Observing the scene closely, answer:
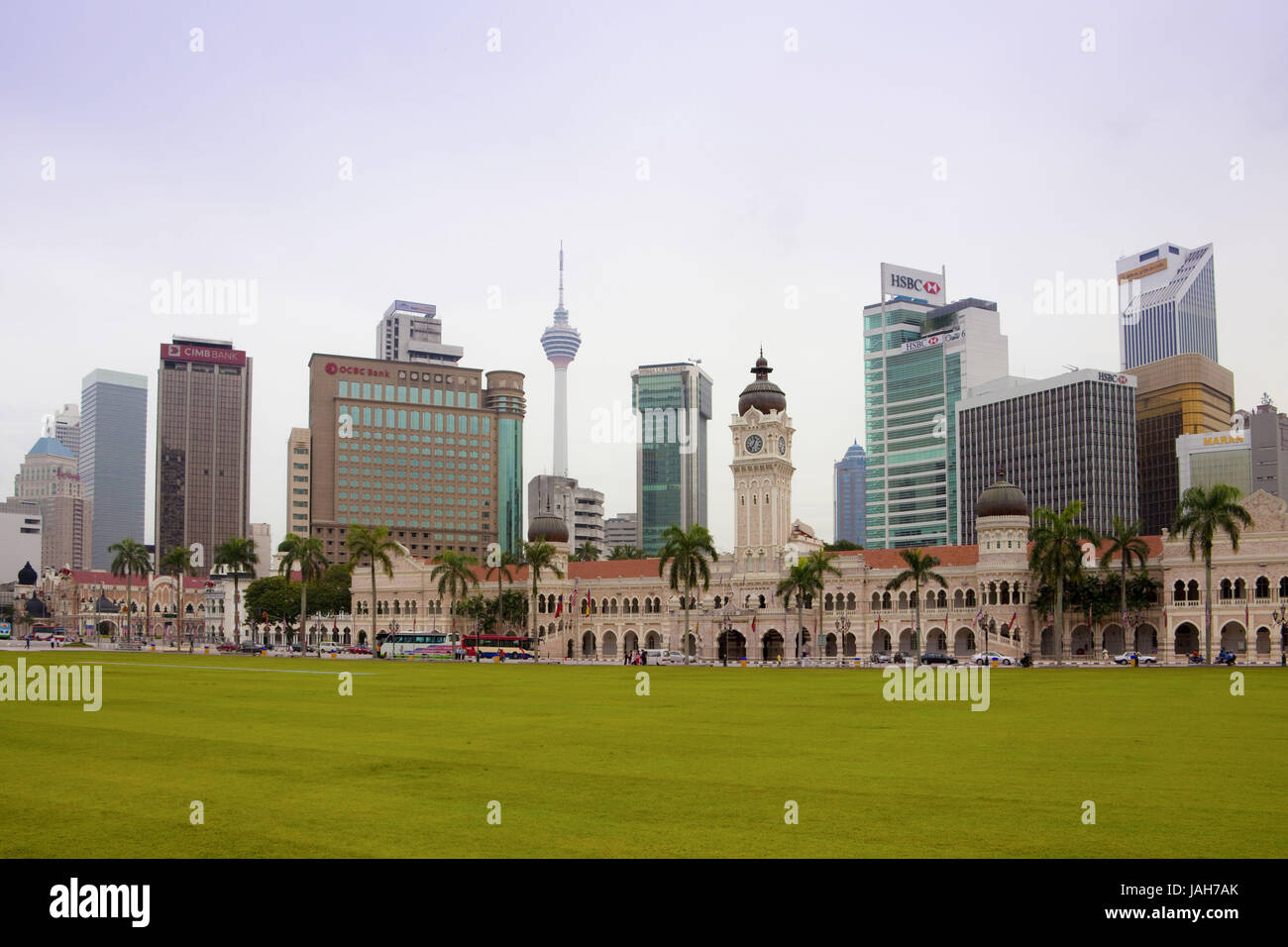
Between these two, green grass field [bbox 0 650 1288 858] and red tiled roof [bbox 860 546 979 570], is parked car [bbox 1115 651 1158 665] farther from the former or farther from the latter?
green grass field [bbox 0 650 1288 858]

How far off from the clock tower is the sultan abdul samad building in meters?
0.16

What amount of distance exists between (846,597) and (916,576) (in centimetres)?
1820

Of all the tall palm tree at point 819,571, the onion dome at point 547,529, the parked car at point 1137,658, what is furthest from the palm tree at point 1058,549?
the onion dome at point 547,529

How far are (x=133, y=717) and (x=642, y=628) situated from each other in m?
110

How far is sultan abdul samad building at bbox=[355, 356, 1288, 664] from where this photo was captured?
346 ft

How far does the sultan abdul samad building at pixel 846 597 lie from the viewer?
105 m

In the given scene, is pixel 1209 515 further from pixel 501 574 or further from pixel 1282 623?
pixel 501 574

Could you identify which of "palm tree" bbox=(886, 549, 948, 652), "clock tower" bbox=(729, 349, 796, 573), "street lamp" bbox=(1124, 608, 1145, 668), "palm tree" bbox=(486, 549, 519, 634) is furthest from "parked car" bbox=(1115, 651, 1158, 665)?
"palm tree" bbox=(486, 549, 519, 634)

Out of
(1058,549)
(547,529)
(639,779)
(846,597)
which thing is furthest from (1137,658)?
(639,779)

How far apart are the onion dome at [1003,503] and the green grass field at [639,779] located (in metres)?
79.0

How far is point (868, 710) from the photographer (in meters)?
40.0

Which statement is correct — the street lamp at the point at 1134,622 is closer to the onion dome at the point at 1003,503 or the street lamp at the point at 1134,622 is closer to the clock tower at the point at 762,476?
the onion dome at the point at 1003,503

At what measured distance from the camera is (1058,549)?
3989 inches
